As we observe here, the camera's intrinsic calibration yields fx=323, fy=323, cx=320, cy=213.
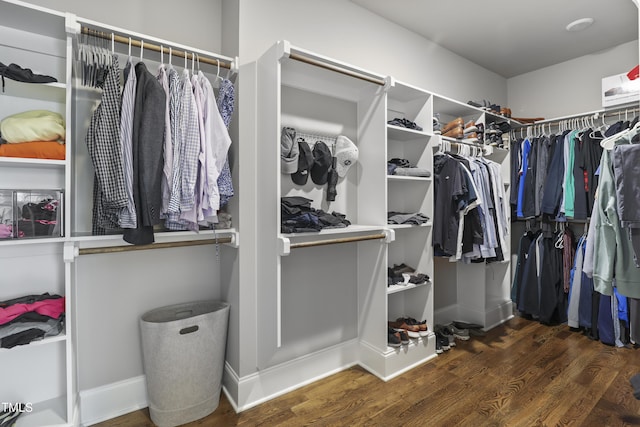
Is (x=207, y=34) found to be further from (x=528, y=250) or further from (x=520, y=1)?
(x=528, y=250)

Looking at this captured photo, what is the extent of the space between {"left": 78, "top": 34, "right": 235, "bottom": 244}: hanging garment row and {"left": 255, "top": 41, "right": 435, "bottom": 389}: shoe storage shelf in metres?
0.32

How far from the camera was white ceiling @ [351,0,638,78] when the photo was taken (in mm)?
2469

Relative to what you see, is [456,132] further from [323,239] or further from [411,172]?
[323,239]

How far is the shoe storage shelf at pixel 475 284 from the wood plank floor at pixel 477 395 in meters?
0.47

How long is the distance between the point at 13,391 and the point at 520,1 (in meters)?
3.94

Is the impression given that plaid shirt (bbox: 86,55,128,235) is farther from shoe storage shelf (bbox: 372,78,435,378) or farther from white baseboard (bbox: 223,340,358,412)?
shoe storage shelf (bbox: 372,78,435,378)

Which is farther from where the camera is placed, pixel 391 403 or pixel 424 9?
pixel 424 9

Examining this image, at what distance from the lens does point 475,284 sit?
10.2 ft

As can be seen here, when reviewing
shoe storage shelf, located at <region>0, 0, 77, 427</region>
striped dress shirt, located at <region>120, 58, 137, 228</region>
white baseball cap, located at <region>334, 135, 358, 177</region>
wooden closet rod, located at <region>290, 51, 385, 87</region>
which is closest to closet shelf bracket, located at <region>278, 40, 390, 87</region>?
wooden closet rod, located at <region>290, 51, 385, 87</region>

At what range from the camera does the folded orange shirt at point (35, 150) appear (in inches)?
53.3

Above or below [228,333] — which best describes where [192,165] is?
above

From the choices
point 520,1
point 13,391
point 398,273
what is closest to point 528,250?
point 398,273

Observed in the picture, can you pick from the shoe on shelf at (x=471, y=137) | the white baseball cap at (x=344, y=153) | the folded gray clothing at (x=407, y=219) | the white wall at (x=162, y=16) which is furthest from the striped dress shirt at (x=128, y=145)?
the shoe on shelf at (x=471, y=137)

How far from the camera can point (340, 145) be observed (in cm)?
222
